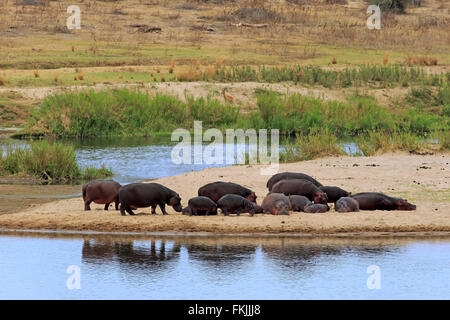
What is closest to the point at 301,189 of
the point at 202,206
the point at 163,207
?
the point at 202,206

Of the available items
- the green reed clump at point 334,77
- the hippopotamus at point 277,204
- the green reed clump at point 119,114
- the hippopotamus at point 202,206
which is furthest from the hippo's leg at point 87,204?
the green reed clump at point 334,77

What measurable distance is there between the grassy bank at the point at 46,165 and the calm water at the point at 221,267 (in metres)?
6.12

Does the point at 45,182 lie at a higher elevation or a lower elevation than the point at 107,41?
lower

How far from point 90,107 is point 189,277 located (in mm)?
18492

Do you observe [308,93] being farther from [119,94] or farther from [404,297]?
[404,297]

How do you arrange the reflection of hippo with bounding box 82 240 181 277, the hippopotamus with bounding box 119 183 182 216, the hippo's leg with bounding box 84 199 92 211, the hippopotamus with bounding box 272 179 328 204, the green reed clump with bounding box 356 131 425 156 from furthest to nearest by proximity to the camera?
the green reed clump with bounding box 356 131 425 156, the hippopotamus with bounding box 272 179 328 204, the hippo's leg with bounding box 84 199 92 211, the hippopotamus with bounding box 119 183 182 216, the reflection of hippo with bounding box 82 240 181 277

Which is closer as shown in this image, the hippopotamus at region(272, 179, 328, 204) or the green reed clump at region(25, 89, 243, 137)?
the hippopotamus at region(272, 179, 328, 204)

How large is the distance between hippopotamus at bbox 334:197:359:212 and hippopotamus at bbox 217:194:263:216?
1203 mm

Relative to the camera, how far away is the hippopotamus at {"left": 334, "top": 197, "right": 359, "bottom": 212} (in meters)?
12.3

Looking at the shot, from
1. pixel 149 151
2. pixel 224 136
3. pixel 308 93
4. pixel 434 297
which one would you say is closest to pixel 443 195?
pixel 434 297

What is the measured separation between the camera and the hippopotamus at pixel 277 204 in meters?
12.0

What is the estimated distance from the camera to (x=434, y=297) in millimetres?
8172

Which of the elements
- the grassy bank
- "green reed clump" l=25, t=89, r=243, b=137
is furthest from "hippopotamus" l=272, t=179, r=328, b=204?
"green reed clump" l=25, t=89, r=243, b=137

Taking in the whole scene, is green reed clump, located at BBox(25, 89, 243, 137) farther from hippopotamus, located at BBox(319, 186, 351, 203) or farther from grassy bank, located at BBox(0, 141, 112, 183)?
hippopotamus, located at BBox(319, 186, 351, 203)
